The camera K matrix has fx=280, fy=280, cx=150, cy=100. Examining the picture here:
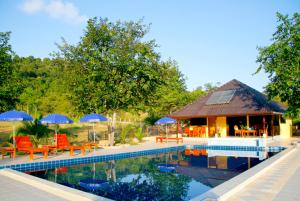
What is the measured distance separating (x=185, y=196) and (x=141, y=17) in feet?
53.0

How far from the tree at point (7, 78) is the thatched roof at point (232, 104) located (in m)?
14.0

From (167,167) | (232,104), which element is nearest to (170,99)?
(232,104)

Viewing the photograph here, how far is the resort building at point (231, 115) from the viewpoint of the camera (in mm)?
23281

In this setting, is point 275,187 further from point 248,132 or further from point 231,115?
point 231,115

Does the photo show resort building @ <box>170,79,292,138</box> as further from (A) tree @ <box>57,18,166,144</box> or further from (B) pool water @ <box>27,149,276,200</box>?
(B) pool water @ <box>27,149,276,200</box>

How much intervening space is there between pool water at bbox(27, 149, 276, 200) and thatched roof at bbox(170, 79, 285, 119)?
25.1ft

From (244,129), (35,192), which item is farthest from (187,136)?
(35,192)

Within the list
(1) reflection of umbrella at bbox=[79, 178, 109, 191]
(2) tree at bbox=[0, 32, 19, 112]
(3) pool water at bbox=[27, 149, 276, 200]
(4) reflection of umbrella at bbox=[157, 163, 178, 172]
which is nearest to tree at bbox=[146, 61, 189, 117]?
(2) tree at bbox=[0, 32, 19, 112]

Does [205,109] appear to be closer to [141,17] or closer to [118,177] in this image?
[141,17]

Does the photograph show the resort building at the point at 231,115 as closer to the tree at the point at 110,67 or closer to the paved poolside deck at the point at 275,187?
the tree at the point at 110,67

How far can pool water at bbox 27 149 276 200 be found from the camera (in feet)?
28.3

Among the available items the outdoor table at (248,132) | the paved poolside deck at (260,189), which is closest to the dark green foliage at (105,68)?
the outdoor table at (248,132)

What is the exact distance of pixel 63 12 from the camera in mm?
20891

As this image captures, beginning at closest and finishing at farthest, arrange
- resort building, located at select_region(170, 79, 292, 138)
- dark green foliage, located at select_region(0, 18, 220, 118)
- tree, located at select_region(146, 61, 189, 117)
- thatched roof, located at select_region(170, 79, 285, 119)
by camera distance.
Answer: dark green foliage, located at select_region(0, 18, 220, 118) → thatched roof, located at select_region(170, 79, 285, 119) → resort building, located at select_region(170, 79, 292, 138) → tree, located at select_region(146, 61, 189, 117)
